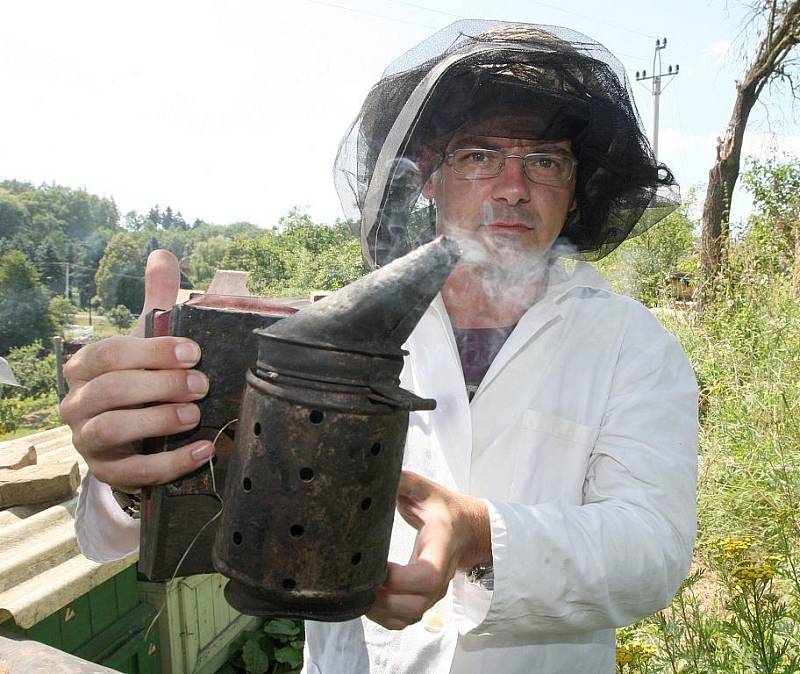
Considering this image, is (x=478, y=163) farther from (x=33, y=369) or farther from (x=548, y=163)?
(x=33, y=369)

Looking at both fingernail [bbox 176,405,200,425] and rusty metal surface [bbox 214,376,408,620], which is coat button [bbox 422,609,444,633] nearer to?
rusty metal surface [bbox 214,376,408,620]

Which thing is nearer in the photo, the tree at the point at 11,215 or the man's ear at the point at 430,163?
the man's ear at the point at 430,163

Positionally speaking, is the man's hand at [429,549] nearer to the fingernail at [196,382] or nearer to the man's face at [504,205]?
the fingernail at [196,382]

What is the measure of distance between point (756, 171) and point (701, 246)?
156 cm

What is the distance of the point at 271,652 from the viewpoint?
441cm

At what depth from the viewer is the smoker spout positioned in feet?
3.36

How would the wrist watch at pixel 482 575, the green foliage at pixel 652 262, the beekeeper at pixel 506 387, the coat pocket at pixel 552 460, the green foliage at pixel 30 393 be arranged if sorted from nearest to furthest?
the beekeeper at pixel 506 387 → the wrist watch at pixel 482 575 → the coat pocket at pixel 552 460 → the green foliage at pixel 652 262 → the green foliage at pixel 30 393

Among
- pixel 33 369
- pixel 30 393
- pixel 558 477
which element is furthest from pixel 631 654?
pixel 33 369

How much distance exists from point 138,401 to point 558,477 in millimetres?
1074

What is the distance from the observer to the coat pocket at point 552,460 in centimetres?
170

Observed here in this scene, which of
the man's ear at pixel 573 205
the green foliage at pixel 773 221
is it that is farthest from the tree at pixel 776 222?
the man's ear at pixel 573 205

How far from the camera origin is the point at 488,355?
1.98m

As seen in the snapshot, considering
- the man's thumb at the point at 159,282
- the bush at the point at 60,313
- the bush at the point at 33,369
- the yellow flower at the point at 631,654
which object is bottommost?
the bush at the point at 33,369

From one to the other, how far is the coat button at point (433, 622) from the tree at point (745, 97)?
850 cm
